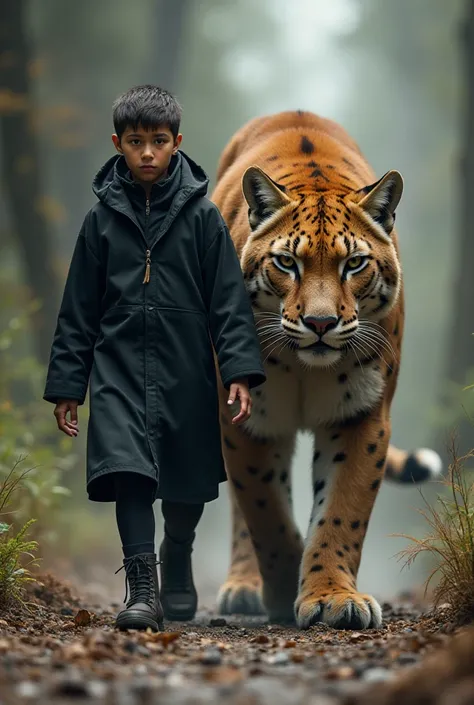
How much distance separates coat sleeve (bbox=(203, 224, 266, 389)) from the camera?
4.84m

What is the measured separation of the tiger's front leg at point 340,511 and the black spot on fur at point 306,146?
1.51m

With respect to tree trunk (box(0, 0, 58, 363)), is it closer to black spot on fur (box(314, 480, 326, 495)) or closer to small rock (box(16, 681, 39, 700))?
black spot on fur (box(314, 480, 326, 495))

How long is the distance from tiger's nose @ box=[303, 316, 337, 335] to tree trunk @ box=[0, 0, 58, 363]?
7.94 meters

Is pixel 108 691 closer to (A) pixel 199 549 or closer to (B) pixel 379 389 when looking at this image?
(B) pixel 379 389

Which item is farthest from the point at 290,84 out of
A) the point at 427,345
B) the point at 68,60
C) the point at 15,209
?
the point at 15,209

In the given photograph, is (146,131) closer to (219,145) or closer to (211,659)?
(211,659)

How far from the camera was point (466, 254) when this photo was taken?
1210cm

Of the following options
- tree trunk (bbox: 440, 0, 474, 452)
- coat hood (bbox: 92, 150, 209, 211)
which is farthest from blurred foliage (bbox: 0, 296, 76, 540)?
tree trunk (bbox: 440, 0, 474, 452)

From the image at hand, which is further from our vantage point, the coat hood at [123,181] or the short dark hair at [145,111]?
the coat hood at [123,181]

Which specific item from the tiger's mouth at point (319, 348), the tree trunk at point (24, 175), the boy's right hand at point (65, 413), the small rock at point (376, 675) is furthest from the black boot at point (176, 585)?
the tree trunk at point (24, 175)

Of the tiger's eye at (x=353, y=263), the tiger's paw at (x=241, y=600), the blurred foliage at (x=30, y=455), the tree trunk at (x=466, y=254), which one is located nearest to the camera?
the tiger's eye at (x=353, y=263)

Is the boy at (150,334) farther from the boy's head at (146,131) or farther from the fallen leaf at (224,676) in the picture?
the fallen leaf at (224,676)

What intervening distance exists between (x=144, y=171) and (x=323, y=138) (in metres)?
1.64

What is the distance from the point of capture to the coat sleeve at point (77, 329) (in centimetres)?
484
